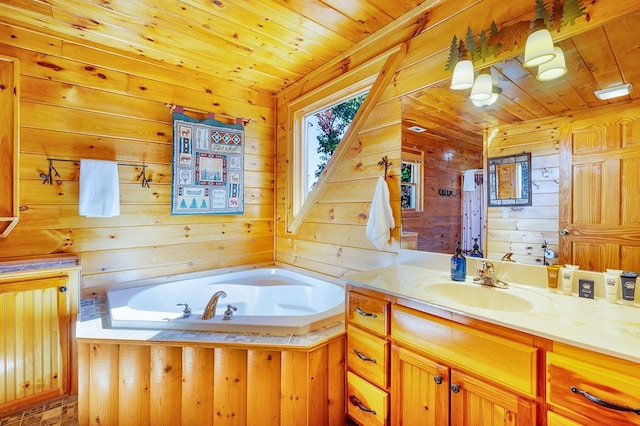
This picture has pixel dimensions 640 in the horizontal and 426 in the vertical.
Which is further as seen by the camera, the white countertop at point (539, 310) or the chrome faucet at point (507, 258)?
the chrome faucet at point (507, 258)

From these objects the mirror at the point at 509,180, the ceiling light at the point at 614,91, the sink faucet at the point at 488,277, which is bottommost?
the sink faucet at the point at 488,277

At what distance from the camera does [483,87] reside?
A: 60.2 inches

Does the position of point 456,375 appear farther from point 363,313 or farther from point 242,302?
point 242,302

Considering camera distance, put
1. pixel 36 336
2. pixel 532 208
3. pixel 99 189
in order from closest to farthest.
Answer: pixel 532 208
pixel 36 336
pixel 99 189

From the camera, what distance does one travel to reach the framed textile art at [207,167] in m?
2.56

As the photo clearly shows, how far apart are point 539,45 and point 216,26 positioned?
1.81 metres

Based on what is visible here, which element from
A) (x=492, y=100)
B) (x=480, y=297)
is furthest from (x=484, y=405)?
(x=492, y=100)

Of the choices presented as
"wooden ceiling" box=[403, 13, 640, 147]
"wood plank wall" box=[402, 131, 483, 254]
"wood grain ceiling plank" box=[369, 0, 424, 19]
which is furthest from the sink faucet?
"wood grain ceiling plank" box=[369, 0, 424, 19]

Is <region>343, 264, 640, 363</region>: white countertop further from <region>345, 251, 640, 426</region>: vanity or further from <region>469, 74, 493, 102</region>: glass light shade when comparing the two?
<region>469, 74, 493, 102</region>: glass light shade

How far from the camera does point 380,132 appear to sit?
205 centimetres

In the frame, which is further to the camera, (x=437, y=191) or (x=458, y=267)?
(x=437, y=191)

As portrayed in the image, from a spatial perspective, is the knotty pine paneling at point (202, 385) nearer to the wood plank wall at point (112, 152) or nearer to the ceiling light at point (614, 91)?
the wood plank wall at point (112, 152)

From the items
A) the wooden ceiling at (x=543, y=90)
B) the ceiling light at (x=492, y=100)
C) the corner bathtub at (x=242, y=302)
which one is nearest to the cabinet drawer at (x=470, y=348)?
the corner bathtub at (x=242, y=302)

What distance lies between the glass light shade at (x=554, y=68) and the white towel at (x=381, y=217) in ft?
3.08
